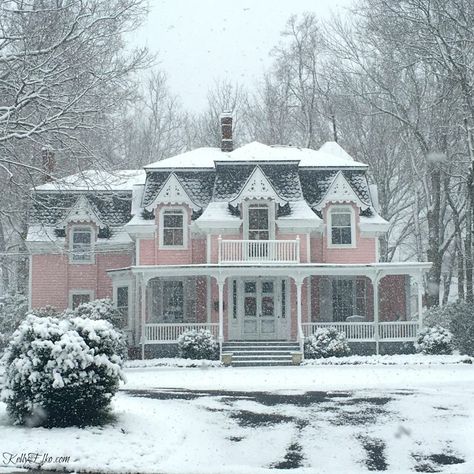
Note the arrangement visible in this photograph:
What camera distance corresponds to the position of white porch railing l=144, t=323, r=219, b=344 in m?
27.6

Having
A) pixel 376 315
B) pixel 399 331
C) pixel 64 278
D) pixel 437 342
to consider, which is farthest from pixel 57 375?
pixel 64 278

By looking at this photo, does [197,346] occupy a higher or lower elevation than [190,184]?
lower

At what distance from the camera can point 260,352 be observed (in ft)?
88.3

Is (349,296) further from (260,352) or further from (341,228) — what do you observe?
(260,352)

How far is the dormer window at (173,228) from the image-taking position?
30.1m

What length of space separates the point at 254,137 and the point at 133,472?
126ft

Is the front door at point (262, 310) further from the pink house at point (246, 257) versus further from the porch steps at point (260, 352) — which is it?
the porch steps at point (260, 352)

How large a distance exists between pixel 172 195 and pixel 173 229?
1.34 meters

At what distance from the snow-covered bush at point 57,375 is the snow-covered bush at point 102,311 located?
15771 mm

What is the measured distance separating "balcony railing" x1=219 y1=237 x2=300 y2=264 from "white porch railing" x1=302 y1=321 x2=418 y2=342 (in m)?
2.63

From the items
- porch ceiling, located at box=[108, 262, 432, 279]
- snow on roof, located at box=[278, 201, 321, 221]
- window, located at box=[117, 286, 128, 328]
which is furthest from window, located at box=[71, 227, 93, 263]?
snow on roof, located at box=[278, 201, 321, 221]

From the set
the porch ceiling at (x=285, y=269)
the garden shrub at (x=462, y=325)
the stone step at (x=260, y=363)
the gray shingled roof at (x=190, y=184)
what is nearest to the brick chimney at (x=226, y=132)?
the gray shingled roof at (x=190, y=184)

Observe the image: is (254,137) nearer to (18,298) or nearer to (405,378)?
(18,298)

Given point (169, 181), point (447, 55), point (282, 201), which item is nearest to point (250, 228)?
point (282, 201)
